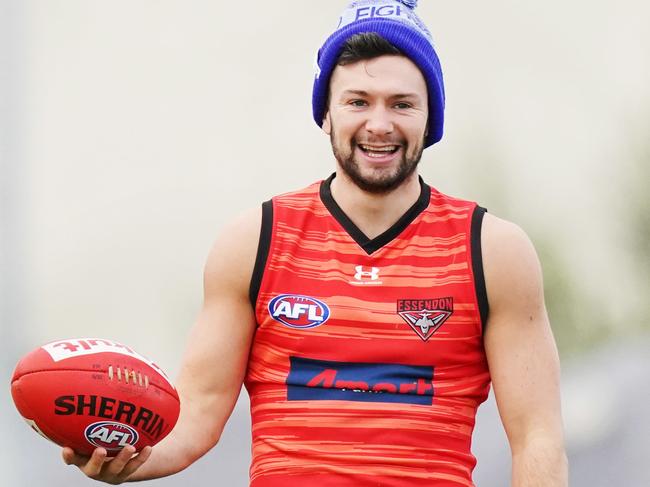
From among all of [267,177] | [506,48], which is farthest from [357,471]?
[506,48]

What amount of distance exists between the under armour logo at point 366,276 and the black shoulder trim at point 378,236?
42mm

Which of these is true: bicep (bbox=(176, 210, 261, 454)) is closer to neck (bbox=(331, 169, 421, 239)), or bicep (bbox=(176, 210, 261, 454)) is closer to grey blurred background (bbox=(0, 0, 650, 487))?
neck (bbox=(331, 169, 421, 239))

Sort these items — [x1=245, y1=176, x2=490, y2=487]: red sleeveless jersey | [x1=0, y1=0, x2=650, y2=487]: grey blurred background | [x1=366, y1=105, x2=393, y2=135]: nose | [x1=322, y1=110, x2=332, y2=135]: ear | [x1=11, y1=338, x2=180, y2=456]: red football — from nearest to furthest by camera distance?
[x1=11, y1=338, x2=180, y2=456]: red football
[x1=245, y1=176, x2=490, y2=487]: red sleeveless jersey
[x1=366, y1=105, x2=393, y2=135]: nose
[x1=322, y1=110, x2=332, y2=135]: ear
[x1=0, y1=0, x2=650, y2=487]: grey blurred background

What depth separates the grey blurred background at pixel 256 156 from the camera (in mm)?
4254

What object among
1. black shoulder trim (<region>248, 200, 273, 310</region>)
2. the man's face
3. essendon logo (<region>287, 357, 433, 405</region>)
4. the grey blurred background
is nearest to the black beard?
the man's face

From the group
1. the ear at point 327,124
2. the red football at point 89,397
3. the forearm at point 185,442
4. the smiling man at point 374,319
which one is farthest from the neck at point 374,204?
the red football at point 89,397

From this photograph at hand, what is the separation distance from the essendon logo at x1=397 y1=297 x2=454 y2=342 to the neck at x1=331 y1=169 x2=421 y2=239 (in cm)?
20

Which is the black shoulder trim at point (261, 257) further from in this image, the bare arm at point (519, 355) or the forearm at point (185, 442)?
the bare arm at point (519, 355)

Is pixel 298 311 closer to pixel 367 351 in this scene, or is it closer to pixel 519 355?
pixel 367 351

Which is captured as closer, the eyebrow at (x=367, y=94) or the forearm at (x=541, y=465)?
the forearm at (x=541, y=465)

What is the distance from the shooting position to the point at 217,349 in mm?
3215

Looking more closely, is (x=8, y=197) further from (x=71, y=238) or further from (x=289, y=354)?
(x=289, y=354)

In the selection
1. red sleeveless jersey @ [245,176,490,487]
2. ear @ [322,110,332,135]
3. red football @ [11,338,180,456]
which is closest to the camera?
red football @ [11,338,180,456]

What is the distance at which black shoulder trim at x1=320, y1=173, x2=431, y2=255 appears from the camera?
10.5ft
